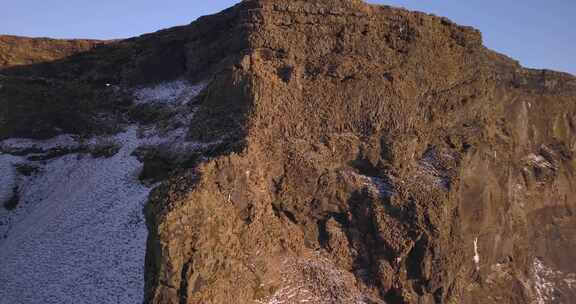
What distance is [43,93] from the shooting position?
28469 millimetres

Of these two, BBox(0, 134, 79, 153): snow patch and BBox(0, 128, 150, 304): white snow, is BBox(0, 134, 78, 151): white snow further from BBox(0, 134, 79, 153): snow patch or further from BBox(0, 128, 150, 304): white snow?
BBox(0, 128, 150, 304): white snow

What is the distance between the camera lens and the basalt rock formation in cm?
1420

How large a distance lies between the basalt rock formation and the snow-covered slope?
181 cm

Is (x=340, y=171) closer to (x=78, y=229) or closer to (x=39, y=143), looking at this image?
(x=78, y=229)

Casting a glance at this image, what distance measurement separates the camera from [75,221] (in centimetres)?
1938

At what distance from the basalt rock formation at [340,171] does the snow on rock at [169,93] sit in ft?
2.39

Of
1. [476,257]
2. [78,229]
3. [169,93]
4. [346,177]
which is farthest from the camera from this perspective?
[169,93]

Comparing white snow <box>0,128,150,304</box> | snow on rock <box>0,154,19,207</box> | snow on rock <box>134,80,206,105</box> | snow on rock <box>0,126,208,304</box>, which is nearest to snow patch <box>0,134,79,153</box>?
snow on rock <box>0,154,19,207</box>

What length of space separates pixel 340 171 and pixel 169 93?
11638 mm

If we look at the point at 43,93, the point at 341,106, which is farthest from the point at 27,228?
the point at 341,106

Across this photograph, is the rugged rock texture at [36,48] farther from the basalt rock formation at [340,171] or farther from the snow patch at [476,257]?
the snow patch at [476,257]

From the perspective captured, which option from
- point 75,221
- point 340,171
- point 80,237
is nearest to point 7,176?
point 75,221

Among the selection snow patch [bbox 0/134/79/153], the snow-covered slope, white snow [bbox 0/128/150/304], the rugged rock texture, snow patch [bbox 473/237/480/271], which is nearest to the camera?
white snow [bbox 0/128/150/304]

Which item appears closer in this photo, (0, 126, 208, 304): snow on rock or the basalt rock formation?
the basalt rock formation
